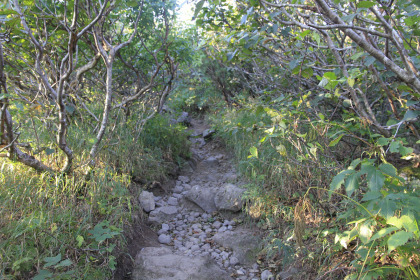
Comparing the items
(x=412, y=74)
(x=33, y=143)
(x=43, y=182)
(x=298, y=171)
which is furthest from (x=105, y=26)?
(x=412, y=74)

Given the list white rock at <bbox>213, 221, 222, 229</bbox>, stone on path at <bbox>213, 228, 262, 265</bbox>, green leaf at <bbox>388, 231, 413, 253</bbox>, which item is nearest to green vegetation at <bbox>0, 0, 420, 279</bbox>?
green leaf at <bbox>388, 231, 413, 253</bbox>

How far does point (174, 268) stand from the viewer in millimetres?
2727

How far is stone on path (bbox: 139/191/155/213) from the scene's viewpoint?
A: 394cm

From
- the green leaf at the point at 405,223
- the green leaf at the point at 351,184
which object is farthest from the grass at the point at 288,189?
the green leaf at the point at 405,223

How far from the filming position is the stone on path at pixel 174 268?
2643 mm

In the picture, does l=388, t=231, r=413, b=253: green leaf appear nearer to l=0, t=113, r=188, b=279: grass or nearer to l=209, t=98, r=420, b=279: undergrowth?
l=209, t=98, r=420, b=279: undergrowth

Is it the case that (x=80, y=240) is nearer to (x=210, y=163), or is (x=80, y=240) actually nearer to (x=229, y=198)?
(x=229, y=198)

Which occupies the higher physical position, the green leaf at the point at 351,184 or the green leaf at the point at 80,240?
the green leaf at the point at 351,184

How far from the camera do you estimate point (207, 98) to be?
9250 mm

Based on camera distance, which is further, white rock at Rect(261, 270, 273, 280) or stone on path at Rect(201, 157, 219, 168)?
stone on path at Rect(201, 157, 219, 168)

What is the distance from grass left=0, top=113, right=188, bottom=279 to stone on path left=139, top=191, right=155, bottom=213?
0.13 metres

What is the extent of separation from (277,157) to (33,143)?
121 inches

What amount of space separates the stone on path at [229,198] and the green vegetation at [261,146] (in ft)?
0.73

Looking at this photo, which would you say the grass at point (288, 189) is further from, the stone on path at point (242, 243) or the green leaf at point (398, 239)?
the green leaf at point (398, 239)
